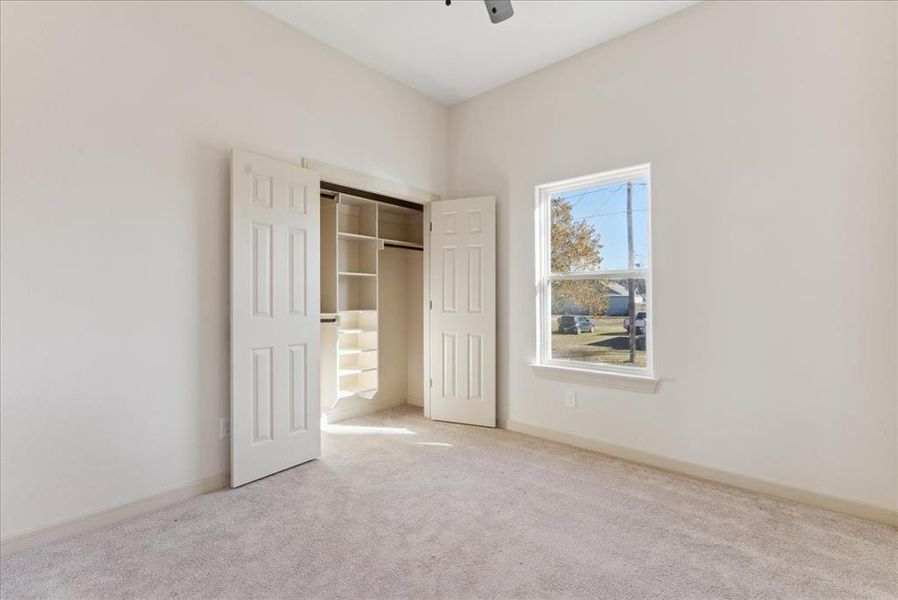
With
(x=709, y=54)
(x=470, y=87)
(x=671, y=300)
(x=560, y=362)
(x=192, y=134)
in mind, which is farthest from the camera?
(x=470, y=87)

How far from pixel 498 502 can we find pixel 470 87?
11.5 feet

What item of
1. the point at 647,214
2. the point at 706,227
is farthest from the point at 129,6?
the point at 706,227

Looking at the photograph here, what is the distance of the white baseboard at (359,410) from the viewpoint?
4.12m

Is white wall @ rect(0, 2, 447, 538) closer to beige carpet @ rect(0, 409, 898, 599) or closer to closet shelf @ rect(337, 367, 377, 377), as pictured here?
beige carpet @ rect(0, 409, 898, 599)

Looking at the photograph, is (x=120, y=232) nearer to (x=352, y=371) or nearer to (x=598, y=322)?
(x=352, y=371)

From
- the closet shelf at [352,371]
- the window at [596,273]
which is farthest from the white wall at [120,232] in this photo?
the window at [596,273]

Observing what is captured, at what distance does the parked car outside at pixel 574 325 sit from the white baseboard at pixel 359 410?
83.8 inches

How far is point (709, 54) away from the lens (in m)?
2.77

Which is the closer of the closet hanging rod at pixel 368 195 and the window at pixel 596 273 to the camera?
the window at pixel 596 273

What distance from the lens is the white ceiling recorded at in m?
2.85

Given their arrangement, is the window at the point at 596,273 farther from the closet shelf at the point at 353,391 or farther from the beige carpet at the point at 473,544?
the closet shelf at the point at 353,391

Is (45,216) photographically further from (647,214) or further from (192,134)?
(647,214)

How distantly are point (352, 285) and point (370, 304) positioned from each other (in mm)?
279

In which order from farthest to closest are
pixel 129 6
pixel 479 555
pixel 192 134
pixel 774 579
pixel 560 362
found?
pixel 560 362, pixel 192 134, pixel 129 6, pixel 479 555, pixel 774 579
